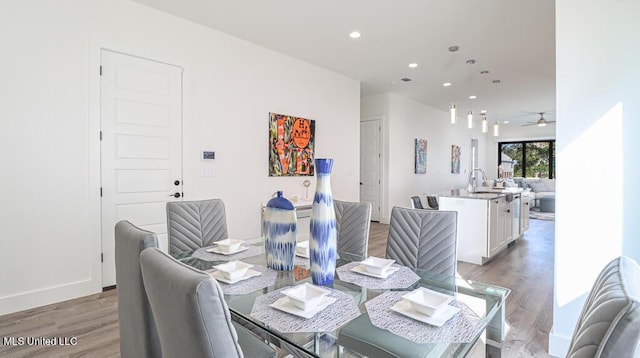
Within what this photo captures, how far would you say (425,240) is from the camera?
75.0 inches

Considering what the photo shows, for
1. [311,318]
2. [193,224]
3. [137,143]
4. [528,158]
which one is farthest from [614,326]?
[528,158]

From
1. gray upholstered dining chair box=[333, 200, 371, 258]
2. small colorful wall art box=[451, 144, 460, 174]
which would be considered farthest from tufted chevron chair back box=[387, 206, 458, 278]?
small colorful wall art box=[451, 144, 460, 174]

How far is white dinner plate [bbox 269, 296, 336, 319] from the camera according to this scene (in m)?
1.10

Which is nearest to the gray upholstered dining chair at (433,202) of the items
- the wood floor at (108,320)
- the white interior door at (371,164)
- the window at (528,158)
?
the wood floor at (108,320)

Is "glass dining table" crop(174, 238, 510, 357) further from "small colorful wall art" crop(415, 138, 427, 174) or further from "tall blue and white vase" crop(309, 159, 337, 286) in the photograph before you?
"small colorful wall art" crop(415, 138, 427, 174)

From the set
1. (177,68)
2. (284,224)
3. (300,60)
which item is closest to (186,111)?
(177,68)

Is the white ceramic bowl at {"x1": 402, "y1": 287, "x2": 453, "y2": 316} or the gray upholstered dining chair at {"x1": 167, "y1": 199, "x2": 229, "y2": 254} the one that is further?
the gray upholstered dining chair at {"x1": 167, "y1": 199, "x2": 229, "y2": 254}

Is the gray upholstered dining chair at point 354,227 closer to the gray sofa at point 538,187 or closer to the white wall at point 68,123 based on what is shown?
the white wall at point 68,123

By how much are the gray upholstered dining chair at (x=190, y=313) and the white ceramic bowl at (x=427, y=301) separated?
0.63 m

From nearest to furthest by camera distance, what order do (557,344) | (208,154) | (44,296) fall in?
(557,344)
(44,296)
(208,154)

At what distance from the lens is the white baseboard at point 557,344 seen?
1.98 m

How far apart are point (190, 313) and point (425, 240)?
5.04 ft

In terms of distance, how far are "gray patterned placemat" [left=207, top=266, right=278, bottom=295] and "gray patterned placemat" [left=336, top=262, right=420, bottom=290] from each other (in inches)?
13.2

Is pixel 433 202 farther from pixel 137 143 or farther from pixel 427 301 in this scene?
pixel 137 143
